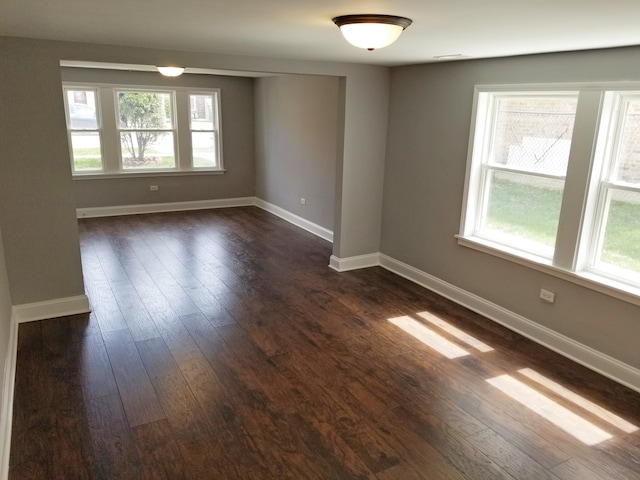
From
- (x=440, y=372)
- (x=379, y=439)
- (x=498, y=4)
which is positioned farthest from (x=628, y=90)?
(x=379, y=439)

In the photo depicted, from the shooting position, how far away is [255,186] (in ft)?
28.2

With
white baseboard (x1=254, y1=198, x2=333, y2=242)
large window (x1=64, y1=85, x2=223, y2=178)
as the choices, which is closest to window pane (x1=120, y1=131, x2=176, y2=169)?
large window (x1=64, y1=85, x2=223, y2=178)

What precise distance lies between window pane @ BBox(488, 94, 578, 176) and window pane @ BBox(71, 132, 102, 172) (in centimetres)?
600

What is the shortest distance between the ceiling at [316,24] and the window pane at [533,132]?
442 mm

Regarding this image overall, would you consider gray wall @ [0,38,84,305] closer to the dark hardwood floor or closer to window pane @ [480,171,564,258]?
the dark hardwood floor

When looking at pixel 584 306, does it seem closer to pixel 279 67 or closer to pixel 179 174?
pixel 279 67

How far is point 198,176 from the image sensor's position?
809 cm

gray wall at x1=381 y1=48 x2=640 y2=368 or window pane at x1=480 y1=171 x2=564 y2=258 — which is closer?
gray wall at x1=381 y1=48 x2=640 y2=368

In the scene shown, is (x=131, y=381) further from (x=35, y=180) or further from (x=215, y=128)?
(x=215, y=128)

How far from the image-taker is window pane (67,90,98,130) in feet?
22.9

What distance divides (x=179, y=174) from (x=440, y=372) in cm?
604

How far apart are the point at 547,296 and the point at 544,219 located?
61cm

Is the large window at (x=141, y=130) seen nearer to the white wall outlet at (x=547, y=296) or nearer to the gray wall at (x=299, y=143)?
the gray wall at (x=299, y=143)

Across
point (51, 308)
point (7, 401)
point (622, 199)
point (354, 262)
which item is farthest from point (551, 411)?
point (51, 308)
